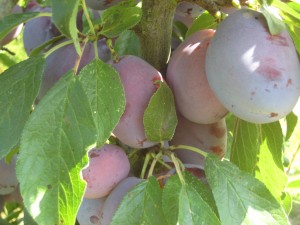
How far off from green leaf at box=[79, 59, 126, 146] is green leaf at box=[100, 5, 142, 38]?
0.22 feet

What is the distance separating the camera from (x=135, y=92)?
0.83m

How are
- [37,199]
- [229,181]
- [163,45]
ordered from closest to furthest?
[37,199] < [229,181] < [163,45]

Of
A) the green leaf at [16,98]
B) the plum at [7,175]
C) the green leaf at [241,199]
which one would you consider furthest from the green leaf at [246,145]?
the plum at [7,175]

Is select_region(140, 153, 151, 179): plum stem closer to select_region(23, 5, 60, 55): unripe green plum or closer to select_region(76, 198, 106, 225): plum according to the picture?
select_region(76, 198, 106, 225): plum

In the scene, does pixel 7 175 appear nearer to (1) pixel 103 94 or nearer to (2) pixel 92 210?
(2) pixel 92 210

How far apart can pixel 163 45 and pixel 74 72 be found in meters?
0.21

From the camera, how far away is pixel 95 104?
758mm

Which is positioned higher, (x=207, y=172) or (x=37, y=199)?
(x=37, y=199)

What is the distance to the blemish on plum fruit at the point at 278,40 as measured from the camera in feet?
2.44

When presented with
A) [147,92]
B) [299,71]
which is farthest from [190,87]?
[299,71]

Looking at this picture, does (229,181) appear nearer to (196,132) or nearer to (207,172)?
(207,172)

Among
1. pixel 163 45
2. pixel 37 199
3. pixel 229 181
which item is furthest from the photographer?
pixel 163 45

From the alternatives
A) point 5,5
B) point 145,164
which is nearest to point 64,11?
point 5,5

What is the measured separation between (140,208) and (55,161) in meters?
0.16
